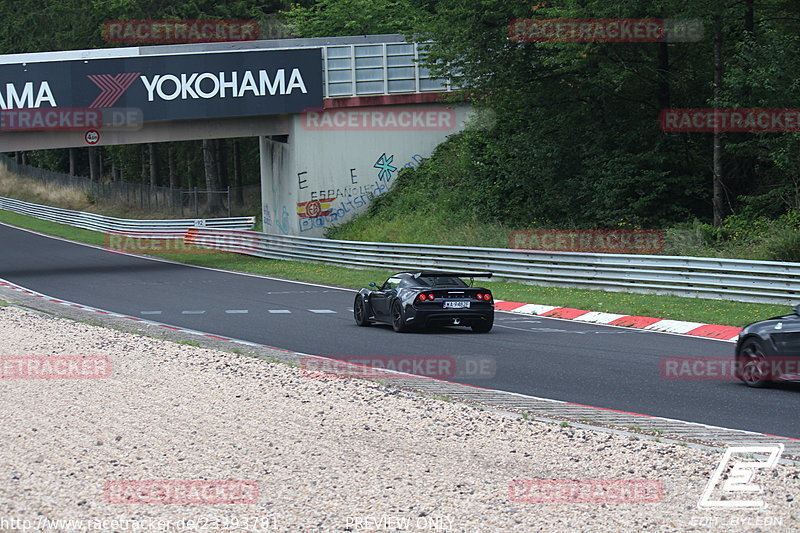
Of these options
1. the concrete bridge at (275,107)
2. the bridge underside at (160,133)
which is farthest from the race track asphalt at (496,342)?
the concrete bridge at (275,107)

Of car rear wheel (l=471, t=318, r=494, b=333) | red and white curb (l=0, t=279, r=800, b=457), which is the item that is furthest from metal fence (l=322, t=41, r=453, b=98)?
red and white curb (l=0, t=279, r=800, b=457)

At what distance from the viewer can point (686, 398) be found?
10.7 meters

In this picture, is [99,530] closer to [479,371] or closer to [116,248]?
[479,371]

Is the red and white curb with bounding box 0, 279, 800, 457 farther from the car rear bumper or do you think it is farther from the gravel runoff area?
the car rear bumper

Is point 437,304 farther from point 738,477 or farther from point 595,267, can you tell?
point 738,477

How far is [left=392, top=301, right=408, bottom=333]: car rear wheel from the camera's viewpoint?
57.6 feet

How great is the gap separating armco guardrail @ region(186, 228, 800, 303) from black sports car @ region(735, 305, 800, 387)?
8.56m

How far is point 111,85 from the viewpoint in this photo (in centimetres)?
3550

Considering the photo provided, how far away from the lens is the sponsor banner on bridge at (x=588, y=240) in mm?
29297

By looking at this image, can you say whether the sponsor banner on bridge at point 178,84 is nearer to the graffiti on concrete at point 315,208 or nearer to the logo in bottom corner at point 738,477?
the graffiti on concrete at point 315,208

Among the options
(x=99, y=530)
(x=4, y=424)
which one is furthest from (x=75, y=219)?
(x=99, y=530)

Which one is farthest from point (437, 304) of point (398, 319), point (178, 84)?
point (178, 84)

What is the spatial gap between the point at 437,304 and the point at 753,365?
681cm

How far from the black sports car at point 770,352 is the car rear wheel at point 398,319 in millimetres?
6893
